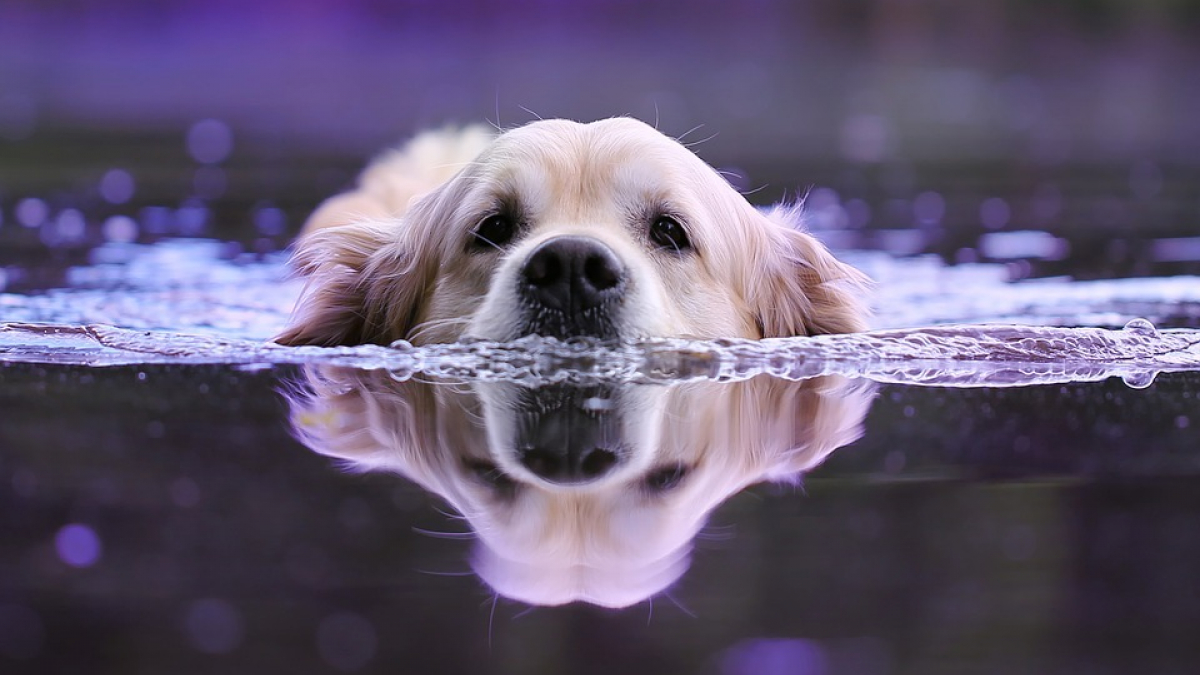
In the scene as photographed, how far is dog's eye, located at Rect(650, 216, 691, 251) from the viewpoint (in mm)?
3889

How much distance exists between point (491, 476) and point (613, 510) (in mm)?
Result: 284

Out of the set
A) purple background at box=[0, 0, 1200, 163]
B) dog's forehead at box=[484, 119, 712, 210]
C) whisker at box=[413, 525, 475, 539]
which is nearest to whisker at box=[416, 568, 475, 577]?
whisker at box=[413, 525, 475, 539]

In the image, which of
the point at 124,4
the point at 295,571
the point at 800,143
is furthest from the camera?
the point at 124,4

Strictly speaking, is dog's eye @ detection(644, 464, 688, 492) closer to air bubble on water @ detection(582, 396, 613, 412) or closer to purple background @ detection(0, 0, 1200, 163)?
air bubble on water @ detection(582, 396, 613, 412)

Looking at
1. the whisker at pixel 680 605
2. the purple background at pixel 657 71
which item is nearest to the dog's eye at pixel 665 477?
the whisker at pixel 680 605

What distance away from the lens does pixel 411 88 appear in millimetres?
15367

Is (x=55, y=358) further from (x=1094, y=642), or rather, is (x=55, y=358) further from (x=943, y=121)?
(x=943, y=121)

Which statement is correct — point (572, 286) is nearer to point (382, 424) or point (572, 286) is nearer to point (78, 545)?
point (382, 424)

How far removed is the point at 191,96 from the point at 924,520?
13045mm

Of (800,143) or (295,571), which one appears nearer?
(295,571)

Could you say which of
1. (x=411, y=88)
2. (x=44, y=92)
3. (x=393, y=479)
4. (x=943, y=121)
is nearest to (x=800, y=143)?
(x=943, y=121)

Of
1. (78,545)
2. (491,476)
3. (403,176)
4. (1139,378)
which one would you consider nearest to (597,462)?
(491,476)

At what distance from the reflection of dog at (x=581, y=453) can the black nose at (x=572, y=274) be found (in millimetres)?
251

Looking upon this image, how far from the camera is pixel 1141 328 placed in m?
Answer: 4.12
